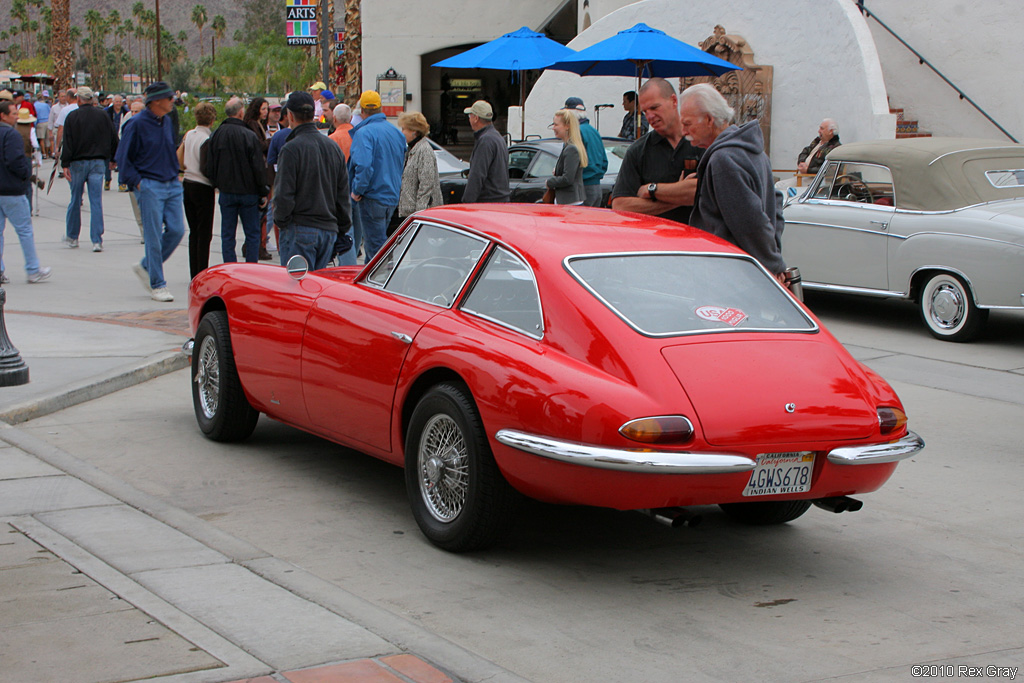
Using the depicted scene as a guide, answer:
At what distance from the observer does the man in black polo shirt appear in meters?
6.92

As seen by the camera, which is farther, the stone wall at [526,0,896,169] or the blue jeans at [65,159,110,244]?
the stone wall at [526,0,896,169]

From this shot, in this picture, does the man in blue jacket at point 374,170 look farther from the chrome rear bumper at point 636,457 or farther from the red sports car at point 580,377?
the chrome rear bumper at point 636,457

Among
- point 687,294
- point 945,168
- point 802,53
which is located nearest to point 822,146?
point 802,53

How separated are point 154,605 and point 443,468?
4.35ft

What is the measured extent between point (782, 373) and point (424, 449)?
1536 mm

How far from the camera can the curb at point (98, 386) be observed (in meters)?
6.97

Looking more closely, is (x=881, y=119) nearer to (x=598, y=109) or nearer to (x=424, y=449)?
Result: (x=598, y=109)

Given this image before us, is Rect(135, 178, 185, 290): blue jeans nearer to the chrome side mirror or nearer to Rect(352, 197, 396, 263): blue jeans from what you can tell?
Rect(352, 197, 396, 263): blue jeans

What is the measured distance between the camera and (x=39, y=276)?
1247 centimetres

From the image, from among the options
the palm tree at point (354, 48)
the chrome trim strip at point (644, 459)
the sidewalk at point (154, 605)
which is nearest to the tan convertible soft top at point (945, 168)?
the chrome trim strip at point (644, 459)

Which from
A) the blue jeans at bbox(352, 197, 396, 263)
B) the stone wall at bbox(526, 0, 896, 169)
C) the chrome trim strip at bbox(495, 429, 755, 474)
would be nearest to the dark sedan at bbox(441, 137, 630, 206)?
the blue jeans at bbox(352, 197, 396, 263)

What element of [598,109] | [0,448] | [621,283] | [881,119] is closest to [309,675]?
[621,283]

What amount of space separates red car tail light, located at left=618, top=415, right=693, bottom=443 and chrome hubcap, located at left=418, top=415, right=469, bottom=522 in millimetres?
783

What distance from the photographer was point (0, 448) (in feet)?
20.2
